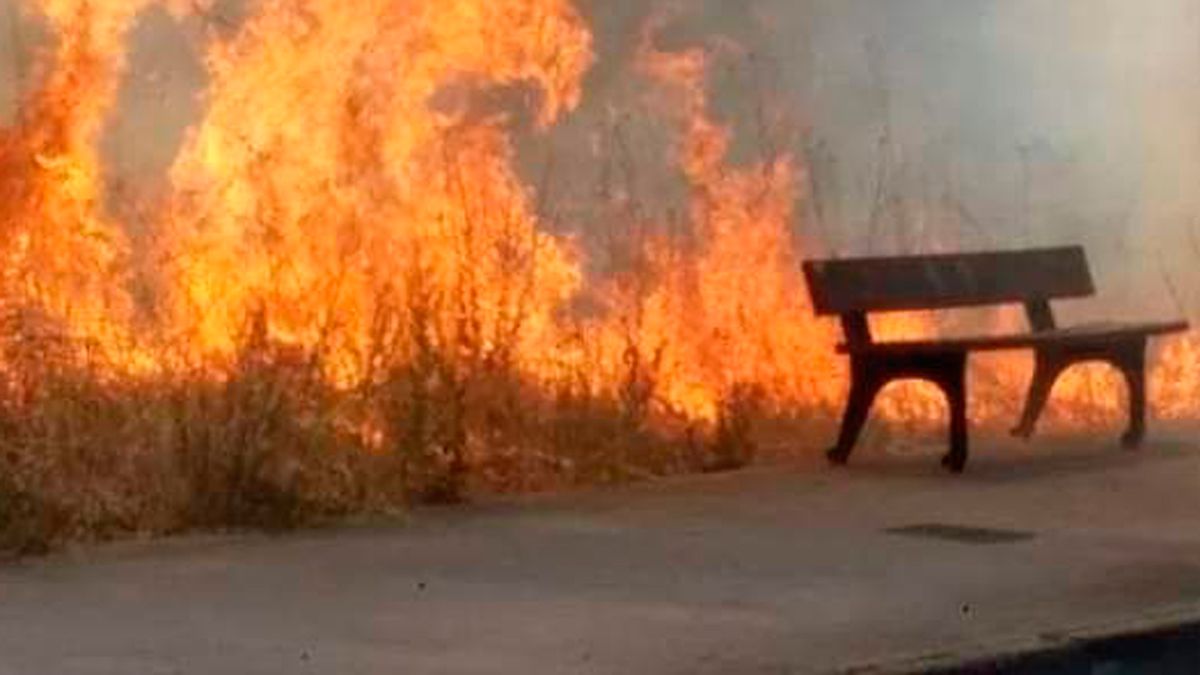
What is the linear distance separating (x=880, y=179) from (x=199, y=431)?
599 cm

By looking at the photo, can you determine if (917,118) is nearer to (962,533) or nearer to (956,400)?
(956,400)

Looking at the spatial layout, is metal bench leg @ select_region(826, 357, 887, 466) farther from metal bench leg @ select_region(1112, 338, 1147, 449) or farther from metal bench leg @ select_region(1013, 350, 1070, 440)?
metal bench leg @ select_region(1112, 338, 1147, 449)

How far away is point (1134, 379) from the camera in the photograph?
502 inches

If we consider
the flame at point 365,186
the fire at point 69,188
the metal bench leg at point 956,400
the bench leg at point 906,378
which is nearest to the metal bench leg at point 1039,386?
the bench leg at point 906,378

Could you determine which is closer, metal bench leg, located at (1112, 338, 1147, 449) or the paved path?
the paved path

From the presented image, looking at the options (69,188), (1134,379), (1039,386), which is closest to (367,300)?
(69,188)

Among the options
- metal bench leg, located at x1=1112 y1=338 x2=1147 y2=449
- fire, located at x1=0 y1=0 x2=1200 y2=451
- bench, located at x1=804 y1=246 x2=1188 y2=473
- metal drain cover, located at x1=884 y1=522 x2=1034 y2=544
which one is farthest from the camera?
metal bench leg, located at x1=1112 y1=338 x2=1147 y2=449

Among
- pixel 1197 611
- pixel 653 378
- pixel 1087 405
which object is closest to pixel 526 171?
pixel 653 378

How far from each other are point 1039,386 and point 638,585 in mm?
4539

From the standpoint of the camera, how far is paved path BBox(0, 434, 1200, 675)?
7.74 m

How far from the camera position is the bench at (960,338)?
39.2ft

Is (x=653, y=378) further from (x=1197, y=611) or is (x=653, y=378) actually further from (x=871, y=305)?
(x=1197, y=611)

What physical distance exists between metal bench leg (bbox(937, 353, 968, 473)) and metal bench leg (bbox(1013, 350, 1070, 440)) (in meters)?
0.96

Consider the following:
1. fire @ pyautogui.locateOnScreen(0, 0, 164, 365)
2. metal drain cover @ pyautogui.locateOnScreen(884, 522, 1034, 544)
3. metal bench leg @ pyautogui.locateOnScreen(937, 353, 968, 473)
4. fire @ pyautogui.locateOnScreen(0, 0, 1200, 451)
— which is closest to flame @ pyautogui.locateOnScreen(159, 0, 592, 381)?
fire @ pyautogui.locateOnScreen(0, 0, 1200, 451)
